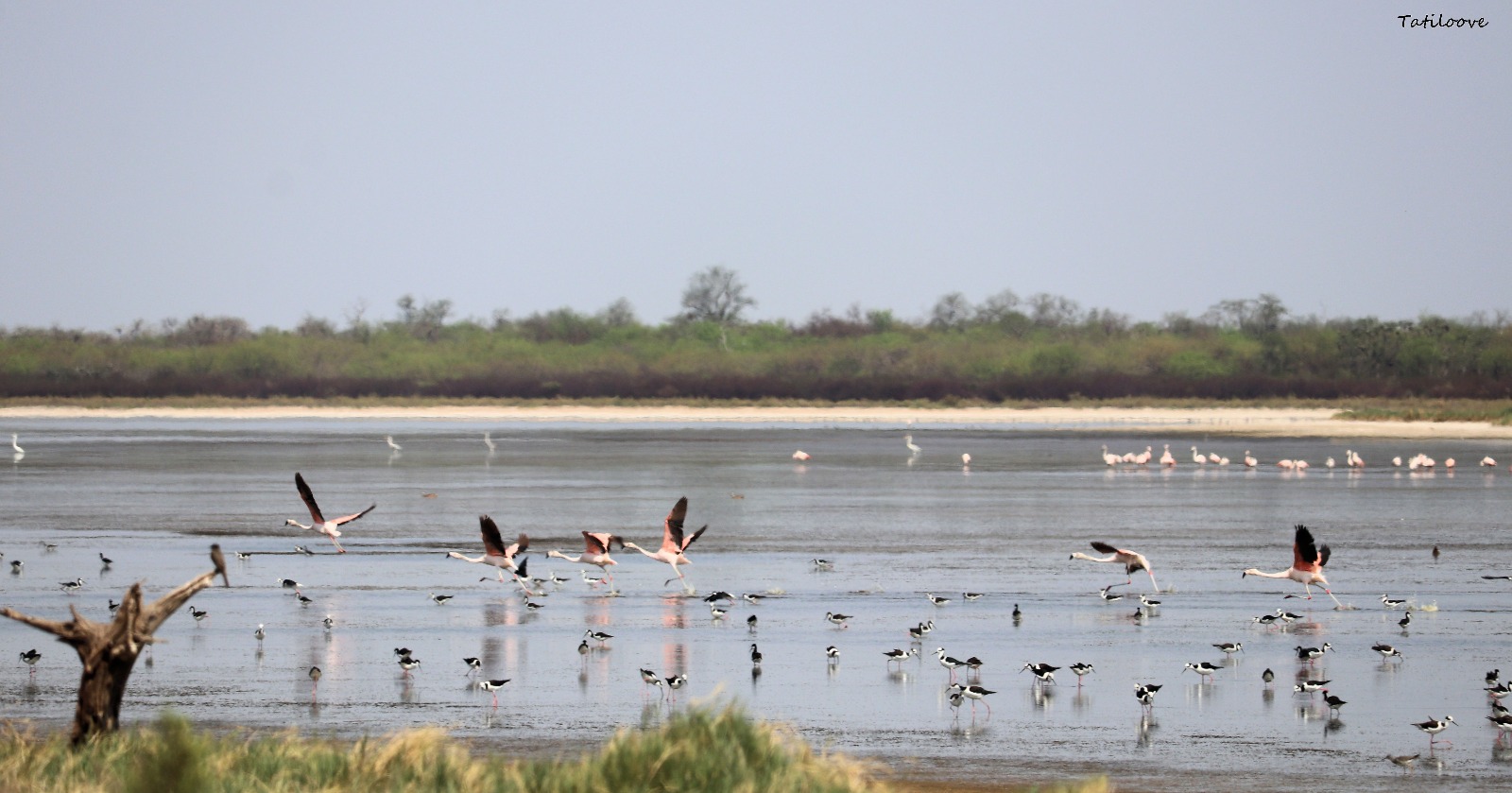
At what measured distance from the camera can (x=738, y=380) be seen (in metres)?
83.9

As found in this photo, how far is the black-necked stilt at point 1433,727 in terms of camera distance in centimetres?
1026

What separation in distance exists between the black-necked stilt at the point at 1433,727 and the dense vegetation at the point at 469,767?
361cm

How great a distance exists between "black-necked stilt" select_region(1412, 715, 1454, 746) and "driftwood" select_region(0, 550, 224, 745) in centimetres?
719

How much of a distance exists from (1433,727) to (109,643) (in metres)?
7.69

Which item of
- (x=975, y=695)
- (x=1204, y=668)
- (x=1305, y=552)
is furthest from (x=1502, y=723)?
(x=1305, y=552)

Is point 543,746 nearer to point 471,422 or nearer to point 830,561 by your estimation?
point 830,561

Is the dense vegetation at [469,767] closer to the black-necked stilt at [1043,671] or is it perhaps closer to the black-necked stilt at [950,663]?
the black-necked stilt at [1043,671]

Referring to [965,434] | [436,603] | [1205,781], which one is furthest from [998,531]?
[965,434]

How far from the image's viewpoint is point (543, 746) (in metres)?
10.2

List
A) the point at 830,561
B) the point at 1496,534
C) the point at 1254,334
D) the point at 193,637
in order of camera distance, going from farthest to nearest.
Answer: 1. the point at 1254,334
2. the point at 1496,534
3. the point at 830,561
4. the point at 193,637

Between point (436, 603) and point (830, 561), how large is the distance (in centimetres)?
509

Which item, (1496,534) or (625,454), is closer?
(1496,534)

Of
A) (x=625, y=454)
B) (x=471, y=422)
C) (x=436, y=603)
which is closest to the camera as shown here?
(x=436, y=603)

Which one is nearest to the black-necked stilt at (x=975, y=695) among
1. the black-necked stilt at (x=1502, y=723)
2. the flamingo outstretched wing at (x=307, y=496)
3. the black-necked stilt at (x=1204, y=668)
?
→ the black-necked stilt at (x=1204, y=668)
